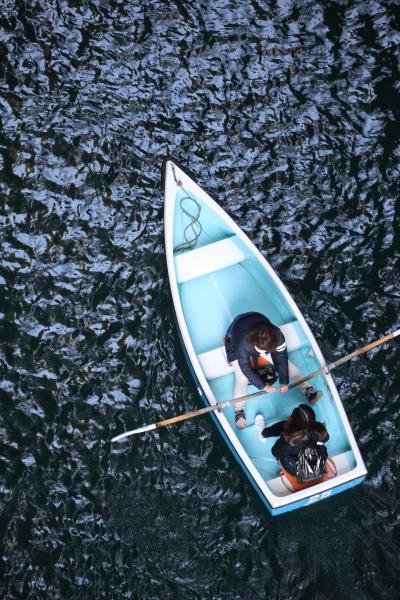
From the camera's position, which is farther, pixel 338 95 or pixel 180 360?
pixel 338 95

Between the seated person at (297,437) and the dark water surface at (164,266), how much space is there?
1.18 metres

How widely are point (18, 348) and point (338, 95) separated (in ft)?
20.1

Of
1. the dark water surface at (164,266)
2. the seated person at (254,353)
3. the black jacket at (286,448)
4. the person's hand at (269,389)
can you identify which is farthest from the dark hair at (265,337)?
the dark water surface at (164,266)

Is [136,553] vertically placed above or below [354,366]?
below

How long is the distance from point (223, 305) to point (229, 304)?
0.28 ft

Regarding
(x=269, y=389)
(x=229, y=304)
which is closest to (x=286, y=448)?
(x=269, y=389)

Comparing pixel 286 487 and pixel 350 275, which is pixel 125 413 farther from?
pixel 350 275

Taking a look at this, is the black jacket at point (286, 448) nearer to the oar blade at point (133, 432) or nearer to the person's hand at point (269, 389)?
the person's hand at point (269, 389)

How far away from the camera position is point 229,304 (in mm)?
9469

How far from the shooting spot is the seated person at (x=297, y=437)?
797 cm

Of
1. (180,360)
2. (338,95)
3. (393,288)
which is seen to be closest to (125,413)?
(180,360)

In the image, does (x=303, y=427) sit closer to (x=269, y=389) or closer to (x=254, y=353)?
(x=269, y=389)

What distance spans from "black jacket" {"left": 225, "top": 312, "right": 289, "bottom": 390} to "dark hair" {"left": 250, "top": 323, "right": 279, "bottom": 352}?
28cm

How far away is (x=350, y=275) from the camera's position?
9.95m
